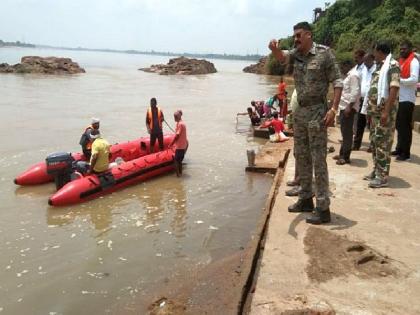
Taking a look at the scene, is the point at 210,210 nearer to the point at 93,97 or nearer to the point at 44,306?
the point at 44,306

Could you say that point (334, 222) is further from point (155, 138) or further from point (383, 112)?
point (155, 138)

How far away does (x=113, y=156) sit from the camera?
10.6 meters

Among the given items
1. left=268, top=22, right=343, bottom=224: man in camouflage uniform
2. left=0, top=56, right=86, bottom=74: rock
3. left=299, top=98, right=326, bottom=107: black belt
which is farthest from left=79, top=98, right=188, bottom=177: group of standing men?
left=0, top=56, right=86, bottom=74: rock

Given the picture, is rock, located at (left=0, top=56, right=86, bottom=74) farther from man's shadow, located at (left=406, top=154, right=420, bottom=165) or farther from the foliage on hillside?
man's shadow, located at (left=406, top=154, right=420, bottom=165)

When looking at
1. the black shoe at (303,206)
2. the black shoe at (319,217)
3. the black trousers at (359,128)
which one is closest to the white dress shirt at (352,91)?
the black trousers at (359,128)

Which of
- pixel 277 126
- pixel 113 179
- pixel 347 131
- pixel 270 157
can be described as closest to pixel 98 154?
pixel 113 179

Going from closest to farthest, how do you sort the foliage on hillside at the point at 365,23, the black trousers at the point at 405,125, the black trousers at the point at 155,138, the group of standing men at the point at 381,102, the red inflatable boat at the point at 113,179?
the group of standing men at the point at 381,102
the black trousers at the point at 405,125
the red inflatable boat at the point at 113,179
the black trousers at the point at 155,138
the foliage on hillside at the point at 365,23

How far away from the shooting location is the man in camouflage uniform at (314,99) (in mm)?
4758

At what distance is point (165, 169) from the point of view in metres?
10.3

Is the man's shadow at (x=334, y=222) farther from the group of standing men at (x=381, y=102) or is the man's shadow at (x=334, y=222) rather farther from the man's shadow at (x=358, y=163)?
the man's shadow at (x=358, y=163)

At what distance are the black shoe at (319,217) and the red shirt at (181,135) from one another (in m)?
5.19

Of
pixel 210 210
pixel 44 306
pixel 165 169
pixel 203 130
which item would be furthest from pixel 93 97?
pixel 44 306

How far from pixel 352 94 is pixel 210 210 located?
3.06 meters

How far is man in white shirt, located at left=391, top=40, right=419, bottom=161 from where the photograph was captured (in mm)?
7071
